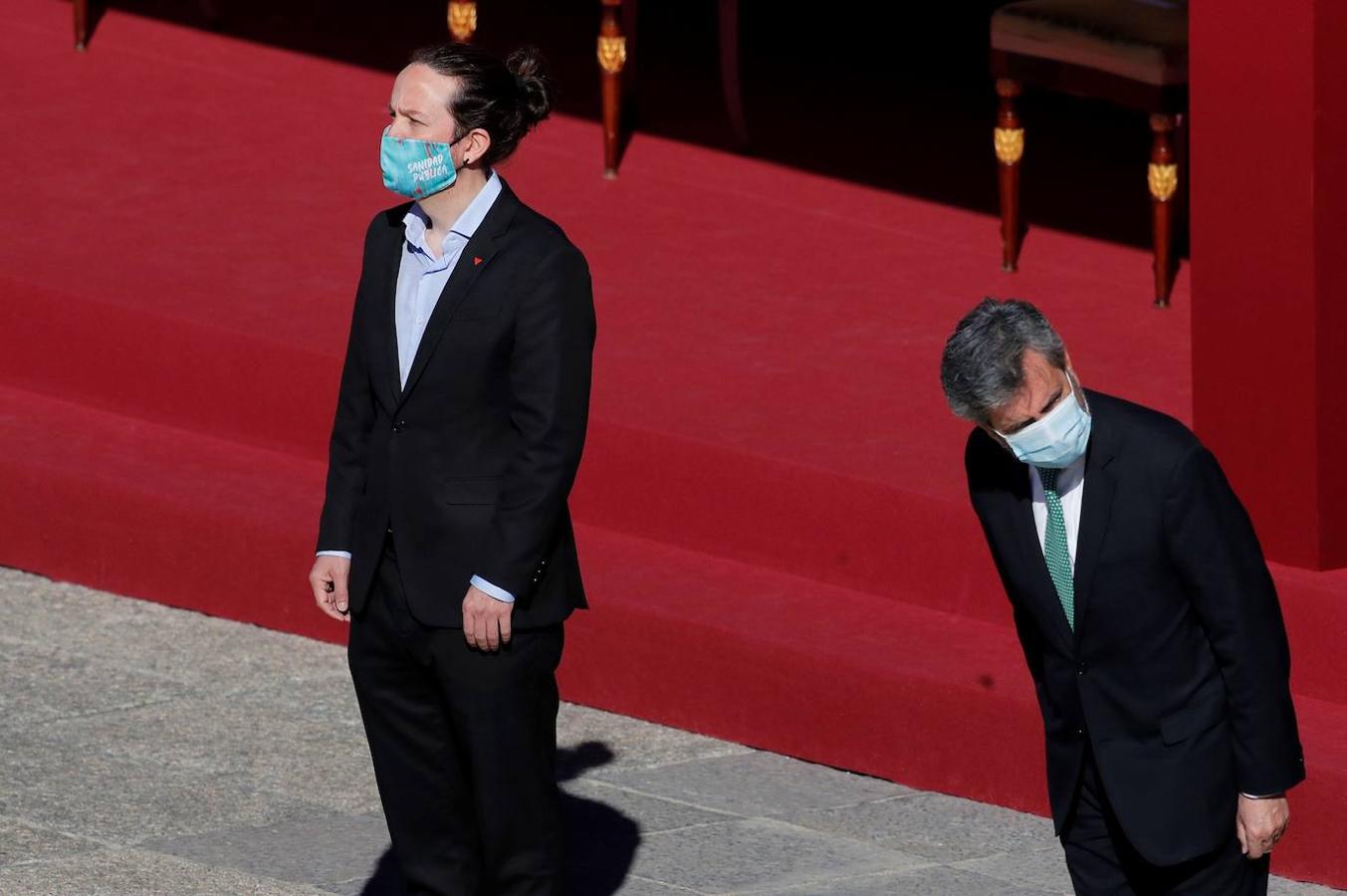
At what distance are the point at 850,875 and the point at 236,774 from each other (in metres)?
1.29

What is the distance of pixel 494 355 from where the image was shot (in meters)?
4.28

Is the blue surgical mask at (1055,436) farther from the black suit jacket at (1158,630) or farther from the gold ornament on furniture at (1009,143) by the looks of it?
the gold ornament on furniture at (1009,143)

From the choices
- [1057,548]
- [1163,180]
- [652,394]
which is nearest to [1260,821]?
[1057,548]

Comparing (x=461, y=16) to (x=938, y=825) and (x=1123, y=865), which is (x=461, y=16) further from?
(x=1123, y=865)

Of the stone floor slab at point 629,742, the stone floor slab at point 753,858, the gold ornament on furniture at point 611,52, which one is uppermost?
the gold ornament on furniture at point 611,52

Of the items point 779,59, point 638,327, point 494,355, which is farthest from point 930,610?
point 779,59

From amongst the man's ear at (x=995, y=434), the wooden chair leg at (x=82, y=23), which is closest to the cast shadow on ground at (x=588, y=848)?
the man's ear at (x=995, y=434)

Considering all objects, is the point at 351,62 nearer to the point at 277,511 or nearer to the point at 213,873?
the point at 277,511

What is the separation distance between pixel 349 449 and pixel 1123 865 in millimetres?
1377

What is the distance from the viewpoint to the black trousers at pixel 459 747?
14.3 ft

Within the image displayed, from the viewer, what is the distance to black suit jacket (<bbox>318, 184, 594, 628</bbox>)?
168 inches

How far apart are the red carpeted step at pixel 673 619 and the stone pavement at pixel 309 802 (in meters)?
0.07

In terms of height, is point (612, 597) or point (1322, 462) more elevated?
point (1322, 462)

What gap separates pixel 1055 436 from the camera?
374cm
